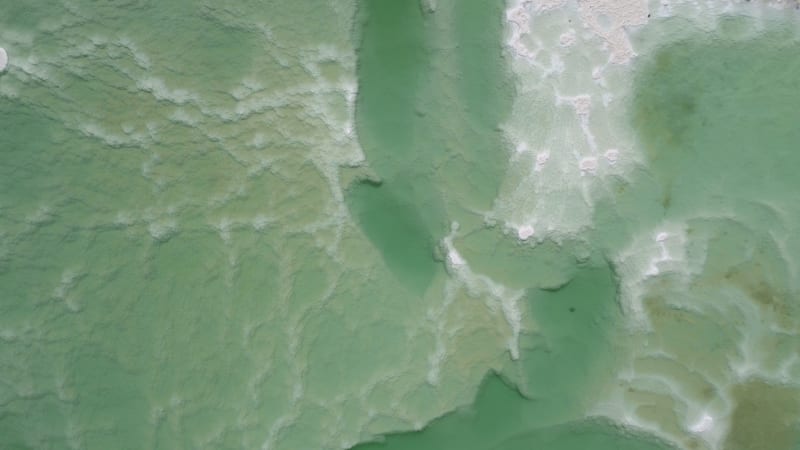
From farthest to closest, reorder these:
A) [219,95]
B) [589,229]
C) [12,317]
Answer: [589,229], [219,95], [12,317]

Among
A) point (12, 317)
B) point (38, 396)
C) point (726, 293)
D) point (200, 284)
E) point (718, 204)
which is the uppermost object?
point (718, 204)

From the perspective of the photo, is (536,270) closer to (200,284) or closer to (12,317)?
(200,284)

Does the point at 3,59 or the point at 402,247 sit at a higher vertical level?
the point at 402,247

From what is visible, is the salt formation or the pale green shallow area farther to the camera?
the pale green shallow area

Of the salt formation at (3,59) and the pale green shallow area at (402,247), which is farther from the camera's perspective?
the pale green shallow area at (402,247)

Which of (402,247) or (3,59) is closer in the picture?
(3,59)

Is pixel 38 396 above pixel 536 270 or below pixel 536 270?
below

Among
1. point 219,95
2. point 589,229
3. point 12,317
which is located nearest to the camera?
point 12,317

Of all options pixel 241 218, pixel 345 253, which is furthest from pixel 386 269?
pixel 241 218
